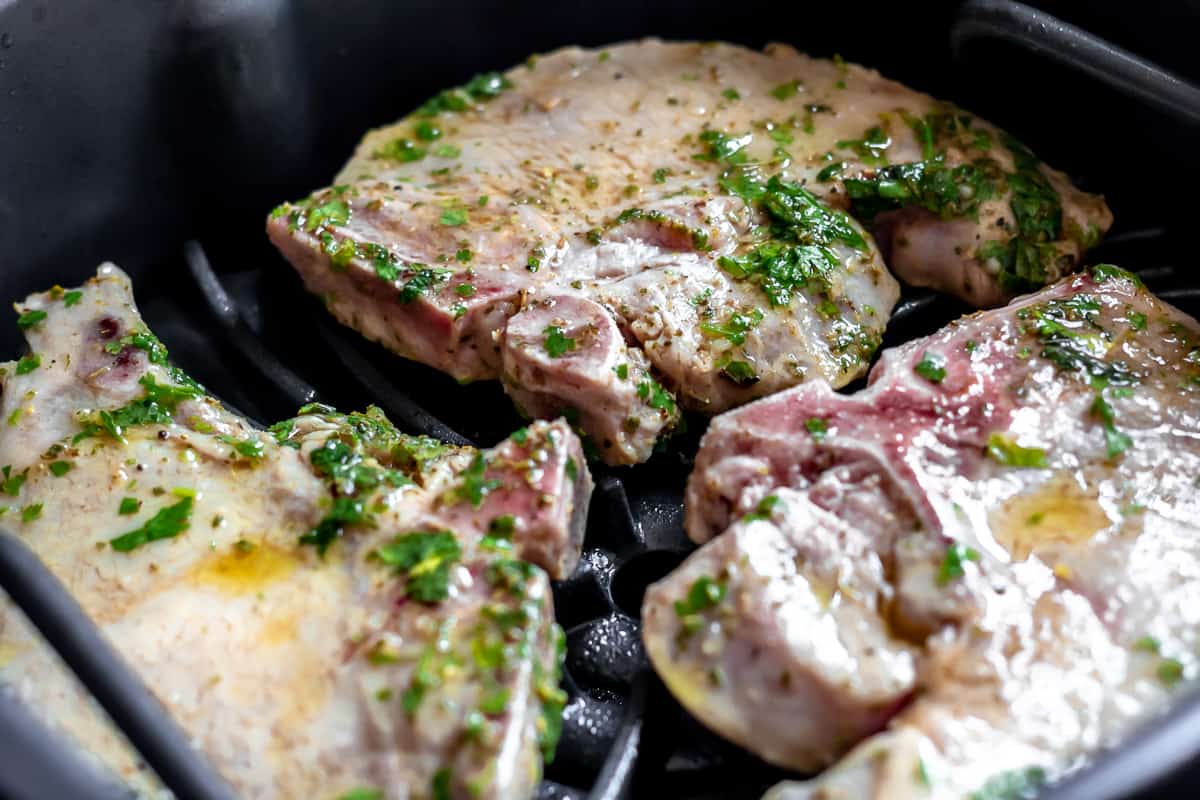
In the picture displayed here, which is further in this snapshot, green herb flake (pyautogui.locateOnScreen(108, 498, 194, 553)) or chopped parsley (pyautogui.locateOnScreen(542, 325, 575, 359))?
chopped parsley (pyautogui.locateOnScreen(542, 325, 575, 359))

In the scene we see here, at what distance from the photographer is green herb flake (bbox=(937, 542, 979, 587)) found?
6.56 ft

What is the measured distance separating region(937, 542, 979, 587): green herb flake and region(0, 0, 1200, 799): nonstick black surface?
640 mm

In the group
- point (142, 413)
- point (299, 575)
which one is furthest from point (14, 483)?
point (299, 575)

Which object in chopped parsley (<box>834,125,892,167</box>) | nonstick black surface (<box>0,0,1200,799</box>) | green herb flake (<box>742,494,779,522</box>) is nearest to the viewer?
green herb flake (<box>742,494,779,522</box>)

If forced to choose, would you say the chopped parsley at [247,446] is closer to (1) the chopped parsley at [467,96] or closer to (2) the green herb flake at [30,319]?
(2) the green herb flake at [30,319]

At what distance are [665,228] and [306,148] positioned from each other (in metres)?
1.20

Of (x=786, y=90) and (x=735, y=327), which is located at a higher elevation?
(x=786, y=90)

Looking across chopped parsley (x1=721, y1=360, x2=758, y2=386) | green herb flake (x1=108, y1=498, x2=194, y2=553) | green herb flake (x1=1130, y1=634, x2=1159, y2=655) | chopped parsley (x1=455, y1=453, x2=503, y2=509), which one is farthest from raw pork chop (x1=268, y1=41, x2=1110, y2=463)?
green herb flake (x1=1130, y1=634, x2=1159, y2=655)

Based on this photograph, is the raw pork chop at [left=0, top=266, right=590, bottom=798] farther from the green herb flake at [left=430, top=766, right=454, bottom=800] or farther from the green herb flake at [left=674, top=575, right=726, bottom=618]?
the green herb flake at [left=674, top=575, right=726, bottom=618]

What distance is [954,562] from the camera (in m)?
2.01

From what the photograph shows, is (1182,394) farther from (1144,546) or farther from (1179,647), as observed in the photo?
(1179,647)

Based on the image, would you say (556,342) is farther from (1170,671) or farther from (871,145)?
(1170,671)

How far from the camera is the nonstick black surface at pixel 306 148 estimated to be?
2.81 m

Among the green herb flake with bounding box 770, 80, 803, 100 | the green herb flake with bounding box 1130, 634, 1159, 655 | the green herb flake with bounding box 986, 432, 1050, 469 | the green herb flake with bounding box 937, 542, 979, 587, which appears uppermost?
the green herb flake with bounding box 770, 80, 803, 100
